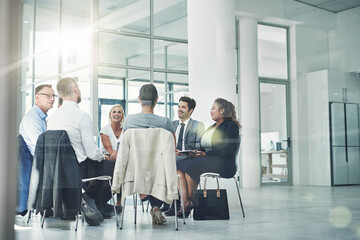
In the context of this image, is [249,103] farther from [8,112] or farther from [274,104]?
[8,112]

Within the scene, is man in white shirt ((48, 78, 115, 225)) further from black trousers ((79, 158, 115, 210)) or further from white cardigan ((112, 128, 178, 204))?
white cardigan ((112, 128, 178, 204))

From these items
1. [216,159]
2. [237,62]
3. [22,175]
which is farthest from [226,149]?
[22,175]

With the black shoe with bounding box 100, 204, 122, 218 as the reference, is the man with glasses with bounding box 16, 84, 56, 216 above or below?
above

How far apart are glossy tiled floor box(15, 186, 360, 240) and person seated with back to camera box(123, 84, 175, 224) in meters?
0.14

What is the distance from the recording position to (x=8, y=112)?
163 centimetres

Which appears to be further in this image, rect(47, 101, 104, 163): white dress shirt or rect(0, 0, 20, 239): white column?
rect(47, 101, 104, 163): white dress shirt

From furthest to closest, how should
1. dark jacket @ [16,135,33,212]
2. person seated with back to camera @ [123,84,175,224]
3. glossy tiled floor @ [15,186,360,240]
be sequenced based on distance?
1. person seated with back to camera @ [123,84,175,224]
2. glossy tiled floor @ [15,186,360,240]
3. dark jacket @ [16,135,33,212]

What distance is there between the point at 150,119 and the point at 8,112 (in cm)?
233

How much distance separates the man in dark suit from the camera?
4605mm

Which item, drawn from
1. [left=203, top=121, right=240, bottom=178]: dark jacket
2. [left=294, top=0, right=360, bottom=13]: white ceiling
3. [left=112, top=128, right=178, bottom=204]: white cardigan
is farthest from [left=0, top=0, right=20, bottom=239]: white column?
[left=203, top=121, right=240, bottom=178]: dark jacket

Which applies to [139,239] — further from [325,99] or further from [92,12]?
[92,12]

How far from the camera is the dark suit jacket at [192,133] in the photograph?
4.61 metres

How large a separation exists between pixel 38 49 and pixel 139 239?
1547 mm

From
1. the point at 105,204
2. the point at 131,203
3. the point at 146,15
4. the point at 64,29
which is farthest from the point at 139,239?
the point at 146,15
